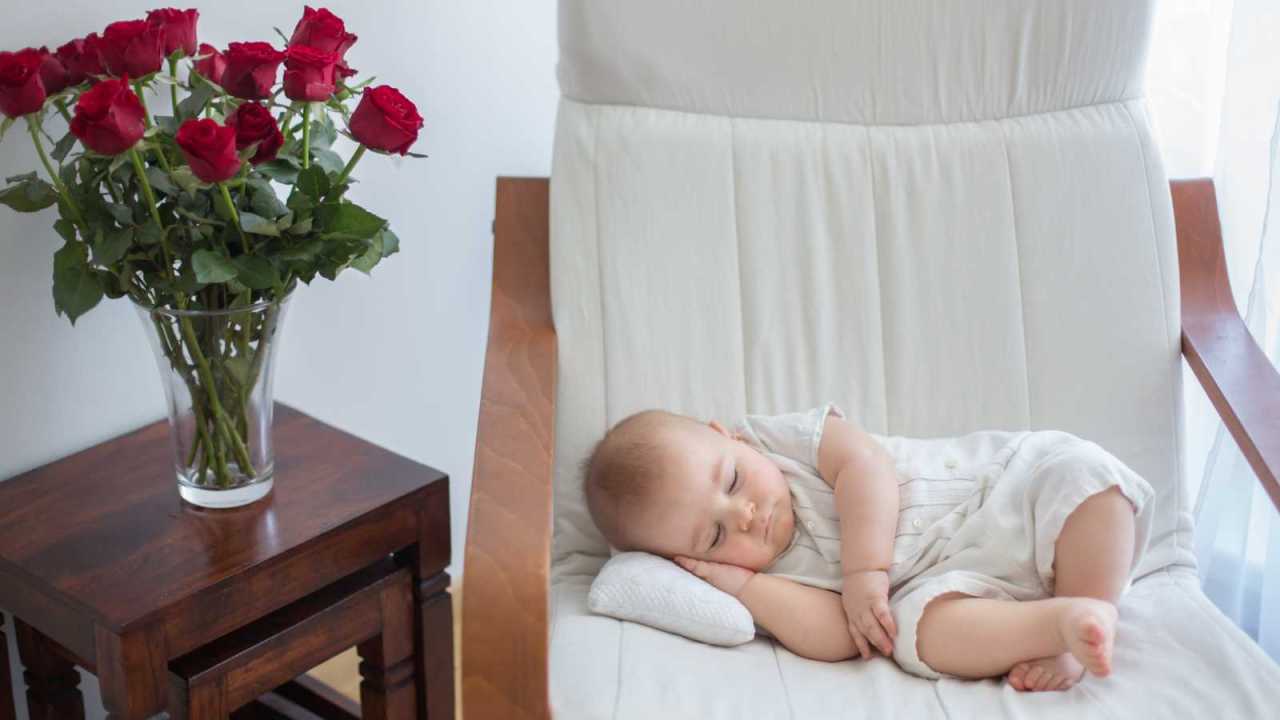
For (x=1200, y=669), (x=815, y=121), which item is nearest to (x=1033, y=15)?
(x=815, y=121)

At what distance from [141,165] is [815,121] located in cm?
86

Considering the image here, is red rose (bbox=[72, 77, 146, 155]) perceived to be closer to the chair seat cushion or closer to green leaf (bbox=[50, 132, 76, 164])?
green leaf (bbox=[50, 132, 76, 164])

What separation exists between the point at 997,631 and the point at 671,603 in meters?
0.33

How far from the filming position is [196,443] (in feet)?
4.06

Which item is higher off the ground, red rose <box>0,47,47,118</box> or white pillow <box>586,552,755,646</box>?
red rose <box>0,47,47,118</box>

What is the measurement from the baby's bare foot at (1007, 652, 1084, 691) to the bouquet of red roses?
75cm

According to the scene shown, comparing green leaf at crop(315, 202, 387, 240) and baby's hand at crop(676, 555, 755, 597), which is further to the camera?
baby's hand at crop(676, 555, 755, 597)

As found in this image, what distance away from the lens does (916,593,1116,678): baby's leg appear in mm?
1182

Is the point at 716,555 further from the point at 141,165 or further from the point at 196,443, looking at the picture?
the point at 141,165

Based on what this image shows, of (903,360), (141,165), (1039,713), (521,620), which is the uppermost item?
(141,165)

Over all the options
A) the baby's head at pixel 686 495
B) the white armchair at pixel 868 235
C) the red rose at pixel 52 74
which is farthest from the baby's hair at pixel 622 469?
the red rose at pixel 52 74

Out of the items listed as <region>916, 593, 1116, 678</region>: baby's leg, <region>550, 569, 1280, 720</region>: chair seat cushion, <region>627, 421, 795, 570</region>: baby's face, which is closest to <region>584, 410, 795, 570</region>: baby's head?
<region>627, 421, 795, 570</region>: baby's face

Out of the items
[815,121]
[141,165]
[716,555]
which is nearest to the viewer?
[141,165]

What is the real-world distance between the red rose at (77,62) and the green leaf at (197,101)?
3.0 inches
